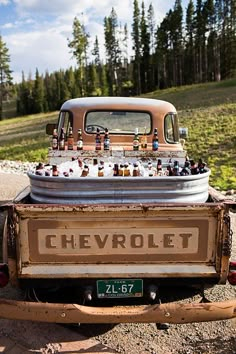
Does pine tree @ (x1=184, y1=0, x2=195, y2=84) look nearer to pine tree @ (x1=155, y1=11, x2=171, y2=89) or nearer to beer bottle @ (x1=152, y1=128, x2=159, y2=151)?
pine tree @ (x1=155, y1=11, x2=171, y2=89)

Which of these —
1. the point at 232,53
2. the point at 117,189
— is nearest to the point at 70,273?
the point at 117,189

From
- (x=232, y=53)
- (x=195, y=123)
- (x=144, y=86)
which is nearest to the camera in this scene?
(x=195, y=123)

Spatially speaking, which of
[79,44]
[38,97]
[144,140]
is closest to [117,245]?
[144,140]

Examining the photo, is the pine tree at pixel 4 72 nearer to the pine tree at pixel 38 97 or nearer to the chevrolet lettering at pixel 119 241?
the pine tree at pixel 38 97

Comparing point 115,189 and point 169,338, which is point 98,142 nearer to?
point 115,189

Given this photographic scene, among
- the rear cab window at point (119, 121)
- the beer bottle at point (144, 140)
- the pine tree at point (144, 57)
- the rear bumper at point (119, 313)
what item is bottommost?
the rear bumper at point (119, 313)

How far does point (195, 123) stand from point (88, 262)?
19.5 metres

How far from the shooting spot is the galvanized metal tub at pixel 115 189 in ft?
11.8

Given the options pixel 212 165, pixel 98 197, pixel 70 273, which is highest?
pixel 98 197

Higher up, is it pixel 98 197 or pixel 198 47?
pixel 198 47

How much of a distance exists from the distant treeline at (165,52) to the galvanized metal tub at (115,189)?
58.9m

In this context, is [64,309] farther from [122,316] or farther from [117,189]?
[117,189]

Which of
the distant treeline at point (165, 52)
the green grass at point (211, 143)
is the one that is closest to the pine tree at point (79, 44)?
the distant treeline at point (165, 52)

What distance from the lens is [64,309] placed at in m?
3.30
